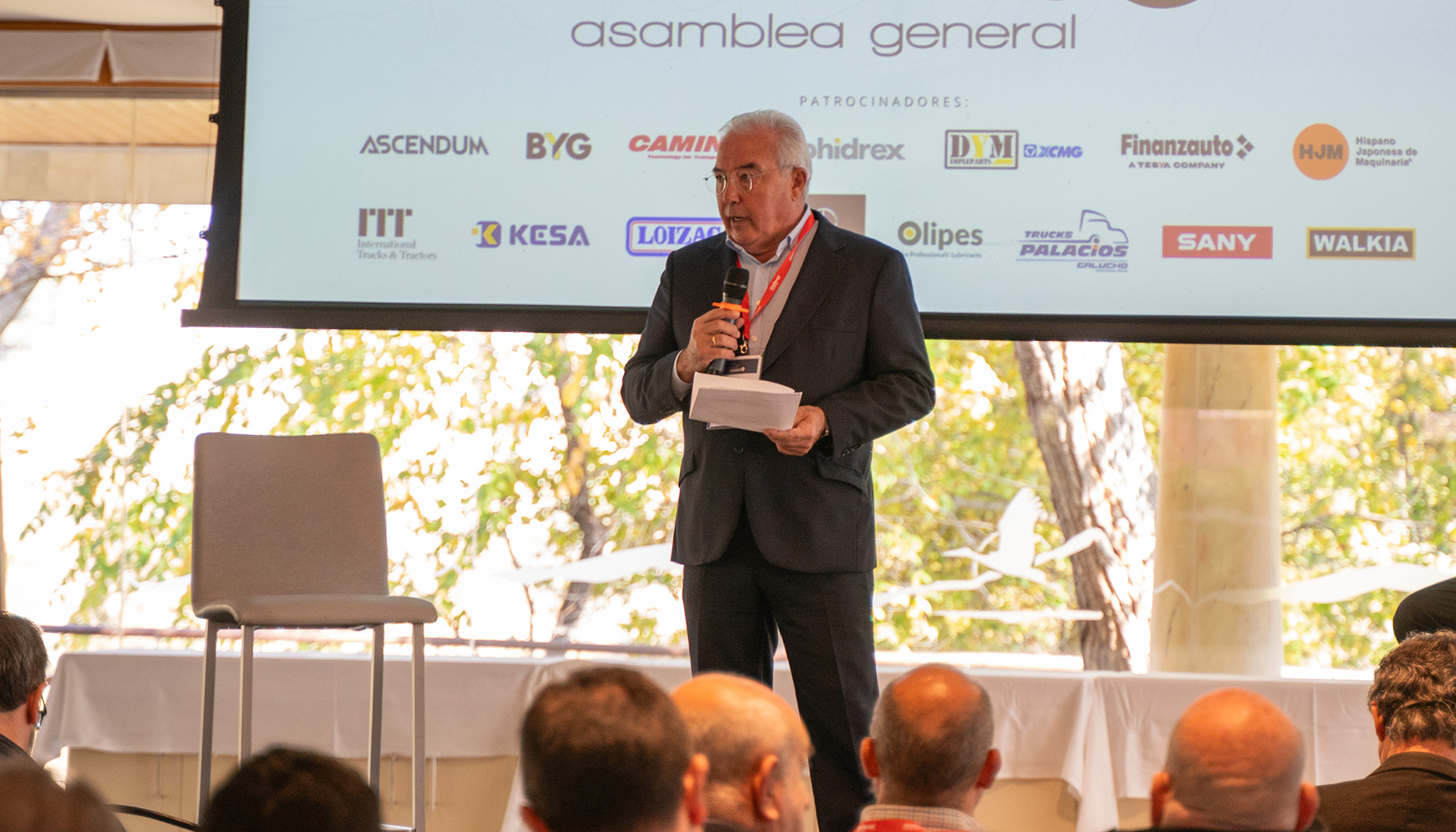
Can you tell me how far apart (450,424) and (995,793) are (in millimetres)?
1963

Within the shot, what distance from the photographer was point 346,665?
331cm

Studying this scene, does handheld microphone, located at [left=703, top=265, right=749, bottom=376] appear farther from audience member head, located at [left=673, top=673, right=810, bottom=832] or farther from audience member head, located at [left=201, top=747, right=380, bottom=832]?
audience member head, located at [left=201, top=747, right=380, bottom=832]

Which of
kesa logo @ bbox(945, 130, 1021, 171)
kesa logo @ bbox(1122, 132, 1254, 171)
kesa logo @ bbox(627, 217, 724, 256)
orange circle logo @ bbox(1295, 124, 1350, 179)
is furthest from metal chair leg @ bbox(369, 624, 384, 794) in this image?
orange circle logo @ bbox(1295, 124, 1350, 179)

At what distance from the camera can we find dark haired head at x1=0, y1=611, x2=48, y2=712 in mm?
1711

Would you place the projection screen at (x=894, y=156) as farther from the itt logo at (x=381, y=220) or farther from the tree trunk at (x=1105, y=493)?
the tree trunk at (x=1105, y=493)

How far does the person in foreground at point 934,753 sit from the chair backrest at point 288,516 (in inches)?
77.9

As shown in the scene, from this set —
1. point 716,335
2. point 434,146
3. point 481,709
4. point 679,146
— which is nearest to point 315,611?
point 481,709

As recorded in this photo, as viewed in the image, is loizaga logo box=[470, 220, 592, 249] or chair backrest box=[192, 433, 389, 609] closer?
chair backrest box=[192, 433, 389, 609]

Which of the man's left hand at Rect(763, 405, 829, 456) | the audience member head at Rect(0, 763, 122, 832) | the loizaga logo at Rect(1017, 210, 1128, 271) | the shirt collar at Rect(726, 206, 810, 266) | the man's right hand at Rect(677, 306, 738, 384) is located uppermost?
the loizaga logo at Rect(1017, 210, 1128, 271)

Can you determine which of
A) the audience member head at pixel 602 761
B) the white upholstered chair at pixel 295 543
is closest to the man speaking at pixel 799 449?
the white upholstered chair at pixel 295 543

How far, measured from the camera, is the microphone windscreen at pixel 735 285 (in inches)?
87.5

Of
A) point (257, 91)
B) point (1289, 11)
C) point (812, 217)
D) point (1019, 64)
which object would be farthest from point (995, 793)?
point (257, 91)

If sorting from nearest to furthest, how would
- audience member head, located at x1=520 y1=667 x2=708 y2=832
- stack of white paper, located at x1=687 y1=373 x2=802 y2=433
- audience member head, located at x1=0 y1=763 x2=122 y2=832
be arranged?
audience member head, located at x1=0 y1=763 x2=122 y2=832 → audience member head, located at x1=520 y1=667 x2=708 y2=832 → stack of white paper, located at x1=687 y1=373 x2=802 y2=433

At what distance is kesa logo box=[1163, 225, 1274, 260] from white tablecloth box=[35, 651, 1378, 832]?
1.06 metres
